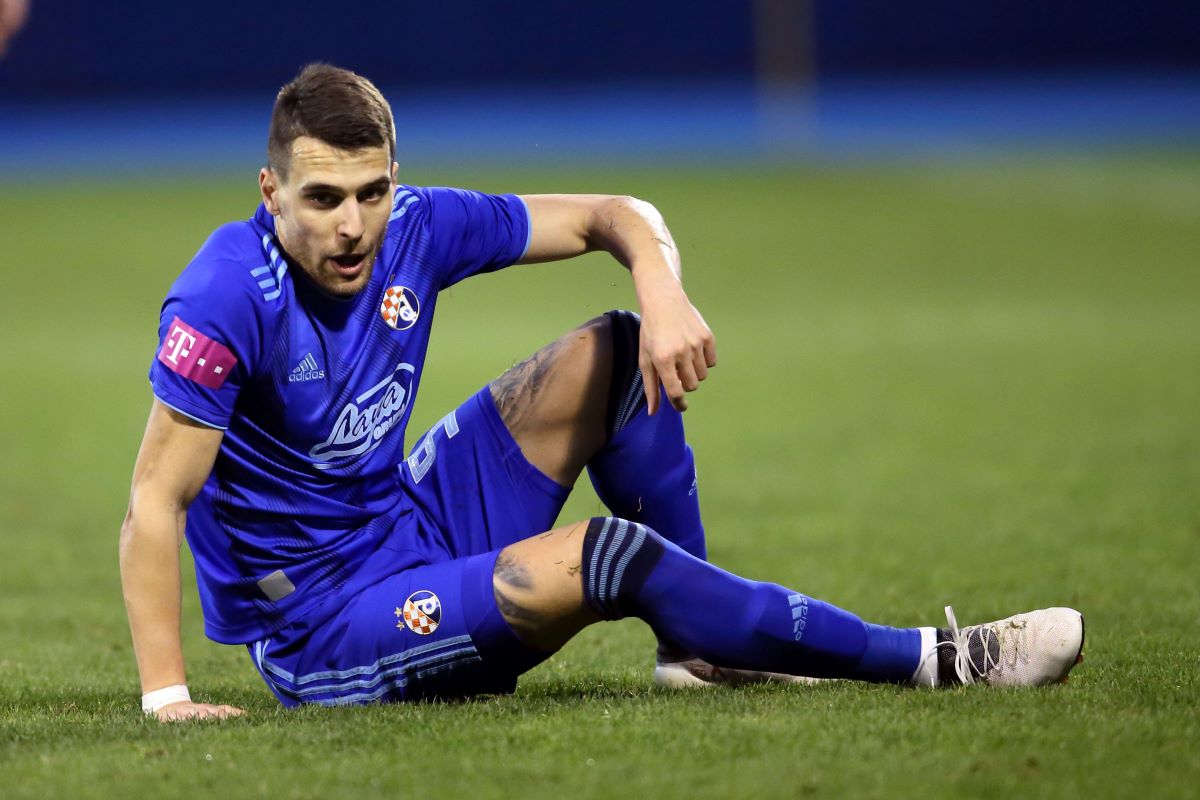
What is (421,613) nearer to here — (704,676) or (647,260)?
(704,676)

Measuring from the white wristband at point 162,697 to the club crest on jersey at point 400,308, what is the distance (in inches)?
35.5

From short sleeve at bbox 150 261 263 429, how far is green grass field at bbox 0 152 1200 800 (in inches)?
25.9

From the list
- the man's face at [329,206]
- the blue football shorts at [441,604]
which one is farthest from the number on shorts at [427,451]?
the man's face at [329,206]

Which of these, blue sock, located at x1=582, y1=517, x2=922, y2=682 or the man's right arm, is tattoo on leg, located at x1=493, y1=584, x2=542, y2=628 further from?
the man's right arm

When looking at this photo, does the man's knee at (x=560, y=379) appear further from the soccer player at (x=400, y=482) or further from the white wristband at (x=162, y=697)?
the white wristband at (x=162, y=697)

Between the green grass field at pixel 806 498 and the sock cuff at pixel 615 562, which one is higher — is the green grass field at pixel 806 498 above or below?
below

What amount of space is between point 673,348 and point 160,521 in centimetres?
109

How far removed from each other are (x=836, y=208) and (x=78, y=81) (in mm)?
11728

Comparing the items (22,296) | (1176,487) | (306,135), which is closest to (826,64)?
(22,296)

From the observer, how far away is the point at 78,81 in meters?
24.9

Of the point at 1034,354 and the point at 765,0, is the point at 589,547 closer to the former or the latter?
the point at 1034,354

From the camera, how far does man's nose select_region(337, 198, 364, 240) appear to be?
11.3 feet

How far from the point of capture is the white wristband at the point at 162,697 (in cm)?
341

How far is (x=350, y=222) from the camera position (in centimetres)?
343
